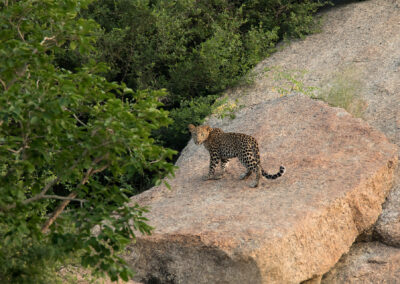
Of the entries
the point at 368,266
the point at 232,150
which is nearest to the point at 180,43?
the point at 232,150

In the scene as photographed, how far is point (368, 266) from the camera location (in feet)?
29.0

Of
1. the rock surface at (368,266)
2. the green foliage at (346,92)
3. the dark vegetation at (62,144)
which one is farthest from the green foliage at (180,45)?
the dark vegetation at (62,144)

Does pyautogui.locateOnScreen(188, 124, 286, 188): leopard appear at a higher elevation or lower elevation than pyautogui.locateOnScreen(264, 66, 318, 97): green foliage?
higher

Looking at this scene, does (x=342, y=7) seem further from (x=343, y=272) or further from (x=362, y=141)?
(x=343, y=272)

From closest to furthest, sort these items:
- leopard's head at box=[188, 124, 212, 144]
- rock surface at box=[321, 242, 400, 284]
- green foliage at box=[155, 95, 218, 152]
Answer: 1. rock surface at box=[321, 242, 400, 284]
2. leopard's head at box=[188, 124, 212, 144]
3. green foliage at box=[155, 95, 218, 152]

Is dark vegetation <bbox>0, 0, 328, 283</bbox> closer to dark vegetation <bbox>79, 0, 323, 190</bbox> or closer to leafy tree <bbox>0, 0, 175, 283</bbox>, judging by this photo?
leafy tree <bbox>0, 0, 175, 283</bbox>

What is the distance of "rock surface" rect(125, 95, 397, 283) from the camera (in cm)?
780

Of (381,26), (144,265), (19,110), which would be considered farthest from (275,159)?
(381,26)

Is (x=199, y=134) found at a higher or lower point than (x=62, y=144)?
lower

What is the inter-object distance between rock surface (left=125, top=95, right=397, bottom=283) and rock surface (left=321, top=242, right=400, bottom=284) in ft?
1.34

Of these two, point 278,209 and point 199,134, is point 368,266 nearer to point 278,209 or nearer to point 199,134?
point 278,209

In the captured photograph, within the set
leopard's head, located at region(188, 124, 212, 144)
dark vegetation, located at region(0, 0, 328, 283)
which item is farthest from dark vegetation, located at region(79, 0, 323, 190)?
dark vegetation, located at region(0, 0, 328, 283)

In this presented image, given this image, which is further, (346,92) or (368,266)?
(346,92)

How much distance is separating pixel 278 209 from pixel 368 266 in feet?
5.85
